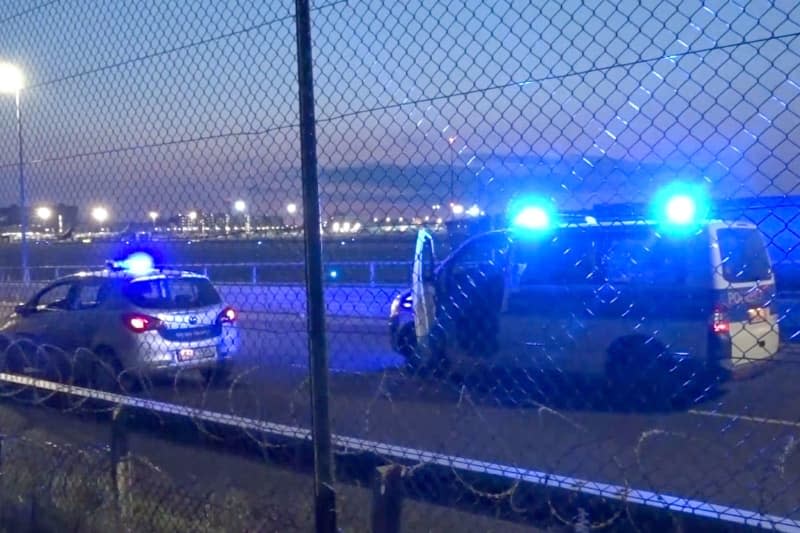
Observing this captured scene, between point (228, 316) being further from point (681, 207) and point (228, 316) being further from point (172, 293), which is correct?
→ point (681, 207)

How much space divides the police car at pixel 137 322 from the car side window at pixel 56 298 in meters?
0.01

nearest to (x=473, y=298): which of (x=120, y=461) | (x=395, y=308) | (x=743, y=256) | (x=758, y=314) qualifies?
(x=395, y=308)

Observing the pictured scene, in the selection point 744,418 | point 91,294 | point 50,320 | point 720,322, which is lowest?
point 744,418

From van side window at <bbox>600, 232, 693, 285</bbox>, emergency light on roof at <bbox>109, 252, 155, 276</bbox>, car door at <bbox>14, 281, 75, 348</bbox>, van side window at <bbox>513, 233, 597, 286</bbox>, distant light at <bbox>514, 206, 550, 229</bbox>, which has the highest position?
car door at <bbox>14, 281, 75, 348</bbox>

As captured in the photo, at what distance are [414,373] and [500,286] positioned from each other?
1.12 meters

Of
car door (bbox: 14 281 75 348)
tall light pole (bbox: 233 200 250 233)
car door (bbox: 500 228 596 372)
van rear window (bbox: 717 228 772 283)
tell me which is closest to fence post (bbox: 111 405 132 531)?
tall light pole (bbox: 233 200 250 233)

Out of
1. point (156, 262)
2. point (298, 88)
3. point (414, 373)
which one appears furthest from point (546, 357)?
point (298, 88)

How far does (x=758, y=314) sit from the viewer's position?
5512 millimetres

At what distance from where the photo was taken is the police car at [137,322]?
9469mm

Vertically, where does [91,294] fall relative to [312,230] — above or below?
above

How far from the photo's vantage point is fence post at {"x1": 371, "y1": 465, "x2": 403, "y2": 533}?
3057 millimetres

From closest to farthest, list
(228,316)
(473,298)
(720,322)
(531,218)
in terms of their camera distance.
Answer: (531,218), (720,322), (473,298), (228,316)

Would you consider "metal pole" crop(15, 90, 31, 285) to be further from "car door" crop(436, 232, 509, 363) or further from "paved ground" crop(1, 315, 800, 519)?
"car door" crop(436, 232, 509, 363)

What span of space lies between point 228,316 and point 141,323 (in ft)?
3.20
